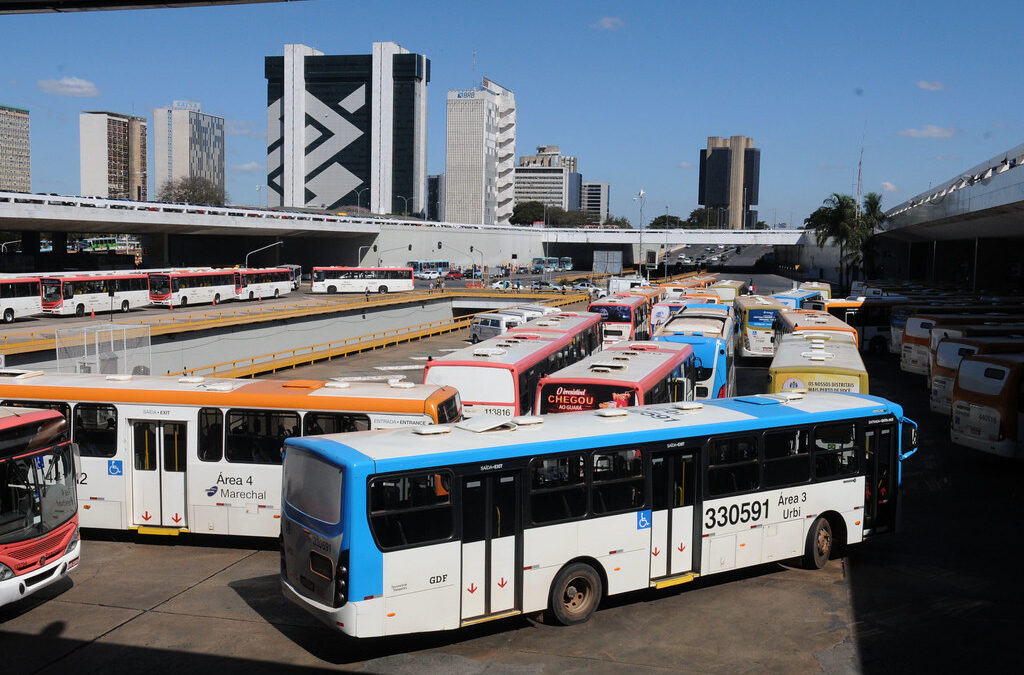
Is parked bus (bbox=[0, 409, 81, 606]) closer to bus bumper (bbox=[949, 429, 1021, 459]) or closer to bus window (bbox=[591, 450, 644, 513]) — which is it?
bus window (bbox=[591, 450, 644, 513])

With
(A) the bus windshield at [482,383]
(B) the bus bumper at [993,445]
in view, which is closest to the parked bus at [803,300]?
(B) the bus bumper at [993,445]

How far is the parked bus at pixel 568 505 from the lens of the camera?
859 centimetres

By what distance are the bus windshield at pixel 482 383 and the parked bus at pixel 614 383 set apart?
3.28 ft

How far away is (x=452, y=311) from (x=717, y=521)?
5135cm

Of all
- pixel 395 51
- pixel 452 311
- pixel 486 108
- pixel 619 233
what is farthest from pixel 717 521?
pixel 395 51

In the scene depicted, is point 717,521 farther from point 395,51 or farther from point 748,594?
point 395,51

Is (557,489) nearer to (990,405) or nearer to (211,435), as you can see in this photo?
(211,435)

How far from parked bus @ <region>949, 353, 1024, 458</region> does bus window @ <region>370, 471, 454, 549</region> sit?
13.9 m

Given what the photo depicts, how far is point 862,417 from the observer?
1221 centimetres

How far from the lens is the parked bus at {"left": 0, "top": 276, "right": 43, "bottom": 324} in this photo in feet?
145

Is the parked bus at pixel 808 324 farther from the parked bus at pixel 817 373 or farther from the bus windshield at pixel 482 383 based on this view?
the bus windshield at pixel 482 383

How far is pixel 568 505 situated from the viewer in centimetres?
974

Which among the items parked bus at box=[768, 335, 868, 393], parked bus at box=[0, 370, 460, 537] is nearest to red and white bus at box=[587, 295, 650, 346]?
parked bus at box=[768, 335, 868, 393]

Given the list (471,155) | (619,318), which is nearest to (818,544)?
(619,318)
